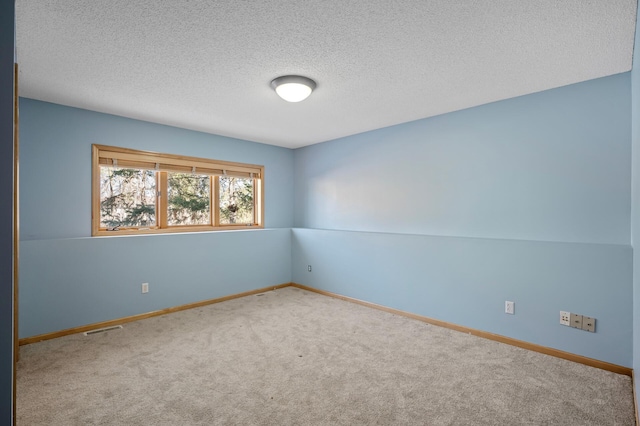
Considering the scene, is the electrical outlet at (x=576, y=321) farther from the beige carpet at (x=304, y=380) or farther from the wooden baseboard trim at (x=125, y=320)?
the wooden baseboard trim at (x=125, y=320)

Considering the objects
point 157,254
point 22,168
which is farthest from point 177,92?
point 157,254

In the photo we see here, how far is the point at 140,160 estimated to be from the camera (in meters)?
3.87

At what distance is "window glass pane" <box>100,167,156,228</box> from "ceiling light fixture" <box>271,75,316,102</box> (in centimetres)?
229

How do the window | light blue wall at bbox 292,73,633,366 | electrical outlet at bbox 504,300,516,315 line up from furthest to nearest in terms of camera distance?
the window → electrical outlet at bbox 504,300,516,315 → light blue wall at bbox 292,73,633,366

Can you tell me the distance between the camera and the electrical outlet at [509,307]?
2961mm

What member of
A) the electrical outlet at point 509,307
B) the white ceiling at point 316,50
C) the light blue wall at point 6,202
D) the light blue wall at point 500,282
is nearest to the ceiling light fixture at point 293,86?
the white ceiling at point 316,50

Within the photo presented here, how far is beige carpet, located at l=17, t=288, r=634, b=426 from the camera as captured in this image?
193 centimetres

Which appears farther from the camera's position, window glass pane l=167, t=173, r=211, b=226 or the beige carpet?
window glass pane l=167, t=173, r=211, b=226

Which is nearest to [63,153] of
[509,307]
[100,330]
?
[100,330]

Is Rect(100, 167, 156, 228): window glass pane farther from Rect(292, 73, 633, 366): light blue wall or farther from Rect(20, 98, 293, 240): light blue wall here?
Rect(292, 73, 633, 366): light blue wall

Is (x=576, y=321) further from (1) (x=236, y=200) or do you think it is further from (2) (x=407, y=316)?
(1) (x=236, y=200)

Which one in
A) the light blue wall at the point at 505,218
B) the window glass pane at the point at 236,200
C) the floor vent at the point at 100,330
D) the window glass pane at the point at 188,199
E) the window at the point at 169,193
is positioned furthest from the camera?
the window glass pane at the point at 236,200

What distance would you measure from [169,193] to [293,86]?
2.49 meters

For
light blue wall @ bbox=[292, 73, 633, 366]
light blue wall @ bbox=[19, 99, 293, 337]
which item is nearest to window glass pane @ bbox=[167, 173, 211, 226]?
light blue wall @ bbox=[19, 99, 293, 337]
